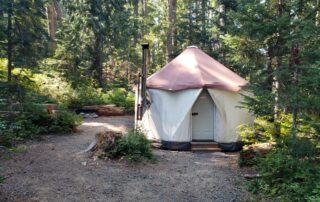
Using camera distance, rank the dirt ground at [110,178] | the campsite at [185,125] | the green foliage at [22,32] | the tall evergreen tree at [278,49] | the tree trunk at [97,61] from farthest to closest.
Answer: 1. the tree trunk at [97,61]
2. the green foliage at [22,32]
3. the tall evergreen tree at [278,49]
4. the campsite at [185,125]
5. the dirt ground at [110,178]

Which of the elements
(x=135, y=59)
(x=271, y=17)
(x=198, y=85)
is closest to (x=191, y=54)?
(x=198, y=85)

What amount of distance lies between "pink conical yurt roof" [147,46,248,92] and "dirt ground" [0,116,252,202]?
6.87ft

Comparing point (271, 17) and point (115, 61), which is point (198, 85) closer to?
point (271, 17)

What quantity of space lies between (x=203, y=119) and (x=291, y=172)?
15.7 feet

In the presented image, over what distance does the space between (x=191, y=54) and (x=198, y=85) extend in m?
2.00

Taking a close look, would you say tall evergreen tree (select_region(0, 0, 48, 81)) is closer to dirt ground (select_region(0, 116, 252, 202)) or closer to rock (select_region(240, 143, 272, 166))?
dirt ground (select_region(0, 116, 252, 202))

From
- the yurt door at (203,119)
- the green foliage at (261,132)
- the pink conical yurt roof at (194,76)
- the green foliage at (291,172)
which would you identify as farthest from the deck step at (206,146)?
the green foliage at (291,172)

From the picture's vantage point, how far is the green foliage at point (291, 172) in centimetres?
538

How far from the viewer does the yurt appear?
9.98 m

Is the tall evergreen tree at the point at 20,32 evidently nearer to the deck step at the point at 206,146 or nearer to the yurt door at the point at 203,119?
the yurt door at the point at 203,119

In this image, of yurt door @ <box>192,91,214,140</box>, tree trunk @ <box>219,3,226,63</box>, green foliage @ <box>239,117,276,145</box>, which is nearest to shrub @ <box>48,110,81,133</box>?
yurt door @ <box>192,91,214,140</box>

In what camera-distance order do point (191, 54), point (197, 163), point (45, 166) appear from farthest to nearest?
point (191, 54) → point (197, 163) → point (45, 166)

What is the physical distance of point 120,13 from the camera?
18.0m

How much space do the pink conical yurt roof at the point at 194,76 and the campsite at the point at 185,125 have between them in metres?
0.04
